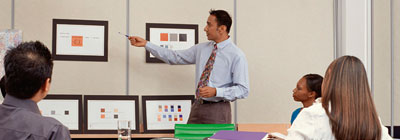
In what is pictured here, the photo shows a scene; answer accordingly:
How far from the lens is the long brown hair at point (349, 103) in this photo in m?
1.66

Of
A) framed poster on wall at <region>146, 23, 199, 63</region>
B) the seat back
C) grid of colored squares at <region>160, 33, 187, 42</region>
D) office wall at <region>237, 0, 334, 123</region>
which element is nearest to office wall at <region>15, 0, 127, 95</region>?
framed poster on wall at <region>146, 23, 199, 63</region>

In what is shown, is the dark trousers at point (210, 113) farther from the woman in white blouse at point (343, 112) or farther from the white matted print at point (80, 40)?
the woman in white blouse at point (343, 112)

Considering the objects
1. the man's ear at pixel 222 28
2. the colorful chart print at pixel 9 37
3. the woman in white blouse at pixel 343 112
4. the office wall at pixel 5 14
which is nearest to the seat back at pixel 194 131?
the woman in white blouse at pixel 343 112

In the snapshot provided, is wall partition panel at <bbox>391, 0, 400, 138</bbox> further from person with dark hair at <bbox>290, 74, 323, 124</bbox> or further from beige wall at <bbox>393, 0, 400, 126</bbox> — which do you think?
person with dark hair at <bbox>290, 74, 323, 124</bbox>

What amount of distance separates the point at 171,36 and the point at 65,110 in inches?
47.4

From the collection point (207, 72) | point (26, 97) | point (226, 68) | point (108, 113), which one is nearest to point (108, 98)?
point (108, 113)

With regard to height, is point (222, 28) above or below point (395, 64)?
above

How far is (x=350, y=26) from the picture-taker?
14.4 ft

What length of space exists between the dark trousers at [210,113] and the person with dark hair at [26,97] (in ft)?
6.80

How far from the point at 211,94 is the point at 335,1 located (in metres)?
2.00

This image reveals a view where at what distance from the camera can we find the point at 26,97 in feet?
4.87

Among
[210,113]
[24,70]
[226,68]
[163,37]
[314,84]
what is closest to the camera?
[24,70]

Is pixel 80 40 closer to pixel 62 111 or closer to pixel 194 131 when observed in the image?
pixel 62 111

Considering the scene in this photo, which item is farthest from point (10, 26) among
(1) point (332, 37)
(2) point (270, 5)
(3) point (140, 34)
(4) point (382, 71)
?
(4) point (382, 71)
